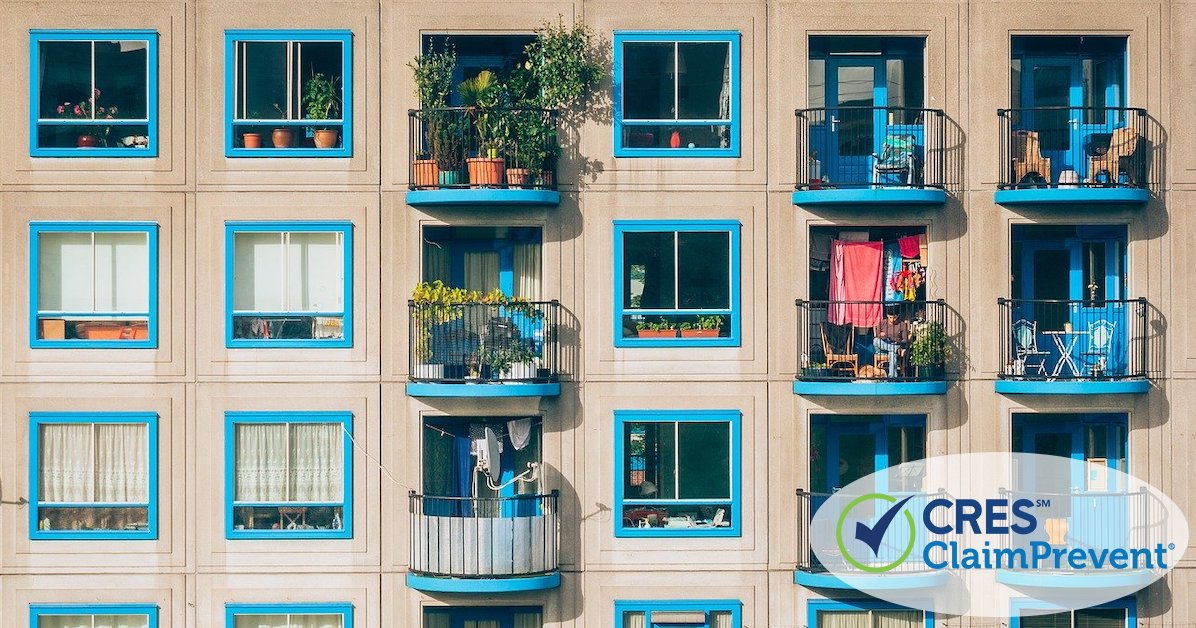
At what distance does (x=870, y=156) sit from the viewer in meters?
23.7

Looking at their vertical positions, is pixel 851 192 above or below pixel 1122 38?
below

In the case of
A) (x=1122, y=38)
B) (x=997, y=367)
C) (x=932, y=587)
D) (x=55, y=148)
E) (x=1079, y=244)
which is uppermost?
(x=1122, y=38)

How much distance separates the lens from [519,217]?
2300cm

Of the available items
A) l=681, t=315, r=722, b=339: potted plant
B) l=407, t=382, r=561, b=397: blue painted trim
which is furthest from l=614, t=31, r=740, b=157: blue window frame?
l=407, t=382, r=561, b=397: blue painted trim

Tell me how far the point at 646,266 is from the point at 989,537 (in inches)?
281

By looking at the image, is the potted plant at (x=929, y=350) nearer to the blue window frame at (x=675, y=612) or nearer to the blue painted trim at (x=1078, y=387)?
the blue painted trim at (x=1078, y=387)

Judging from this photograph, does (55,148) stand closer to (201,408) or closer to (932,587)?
(201,408)

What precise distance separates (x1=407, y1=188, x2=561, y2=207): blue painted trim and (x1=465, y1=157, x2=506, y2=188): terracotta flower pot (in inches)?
5.2

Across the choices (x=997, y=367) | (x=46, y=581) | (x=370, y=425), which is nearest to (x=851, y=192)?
(x=997, y=367)

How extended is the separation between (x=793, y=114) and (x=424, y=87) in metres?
6.02

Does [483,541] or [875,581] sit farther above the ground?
[483,541]

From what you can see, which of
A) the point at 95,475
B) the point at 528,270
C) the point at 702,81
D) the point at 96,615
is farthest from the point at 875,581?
the point at 95,475

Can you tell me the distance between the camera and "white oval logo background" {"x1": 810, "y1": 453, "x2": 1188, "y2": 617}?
22891 mm

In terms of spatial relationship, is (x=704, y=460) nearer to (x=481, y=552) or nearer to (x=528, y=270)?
(x=481, y=552)
